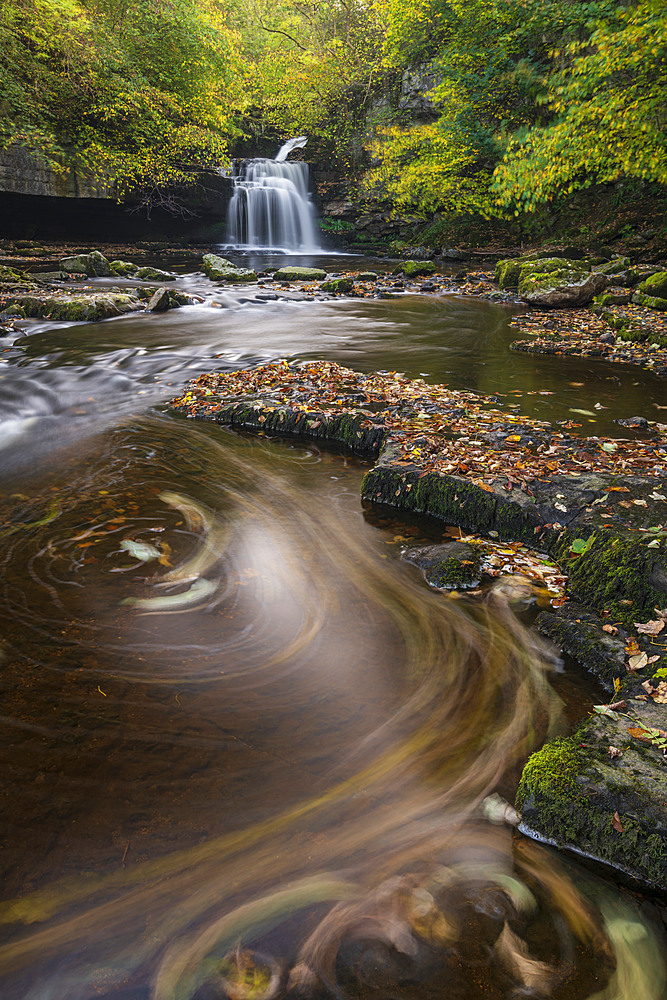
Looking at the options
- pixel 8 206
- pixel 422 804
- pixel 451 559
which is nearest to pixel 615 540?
pixel 451 559

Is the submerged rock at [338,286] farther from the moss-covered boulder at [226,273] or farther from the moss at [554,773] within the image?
the moss at [554,773]

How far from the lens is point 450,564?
3672 mm

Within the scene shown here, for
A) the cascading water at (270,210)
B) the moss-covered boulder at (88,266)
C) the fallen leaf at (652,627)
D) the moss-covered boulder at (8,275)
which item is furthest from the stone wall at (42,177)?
the fallen leaf at (652,627)

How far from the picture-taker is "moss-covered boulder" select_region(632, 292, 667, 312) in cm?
1109

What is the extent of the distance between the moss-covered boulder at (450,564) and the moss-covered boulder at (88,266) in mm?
17824

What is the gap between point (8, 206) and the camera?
65.5ft

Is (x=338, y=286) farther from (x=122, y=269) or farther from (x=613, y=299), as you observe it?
(x=613, y=299)

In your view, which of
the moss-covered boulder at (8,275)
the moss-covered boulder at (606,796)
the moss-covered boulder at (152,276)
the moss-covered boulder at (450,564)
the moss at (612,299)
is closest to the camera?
the moss-covered boulder at (606,796)

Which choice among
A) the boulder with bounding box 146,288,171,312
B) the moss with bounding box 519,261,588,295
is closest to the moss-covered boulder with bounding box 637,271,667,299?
the moss with bounding box 519,261,588,295

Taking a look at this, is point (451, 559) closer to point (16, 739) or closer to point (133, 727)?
point (133, 727)

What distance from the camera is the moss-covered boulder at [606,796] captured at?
1938 mm

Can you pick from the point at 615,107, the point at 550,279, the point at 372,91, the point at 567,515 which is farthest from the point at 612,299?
the point at 372,91

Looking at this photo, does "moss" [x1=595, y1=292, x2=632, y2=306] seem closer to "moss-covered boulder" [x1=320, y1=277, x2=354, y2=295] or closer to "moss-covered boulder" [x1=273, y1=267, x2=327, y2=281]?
"moss-covered boulder" [x1=320, y1=277, x2=354, y2=295]

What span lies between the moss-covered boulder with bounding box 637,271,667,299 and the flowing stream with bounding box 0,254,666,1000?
990 centimetres
